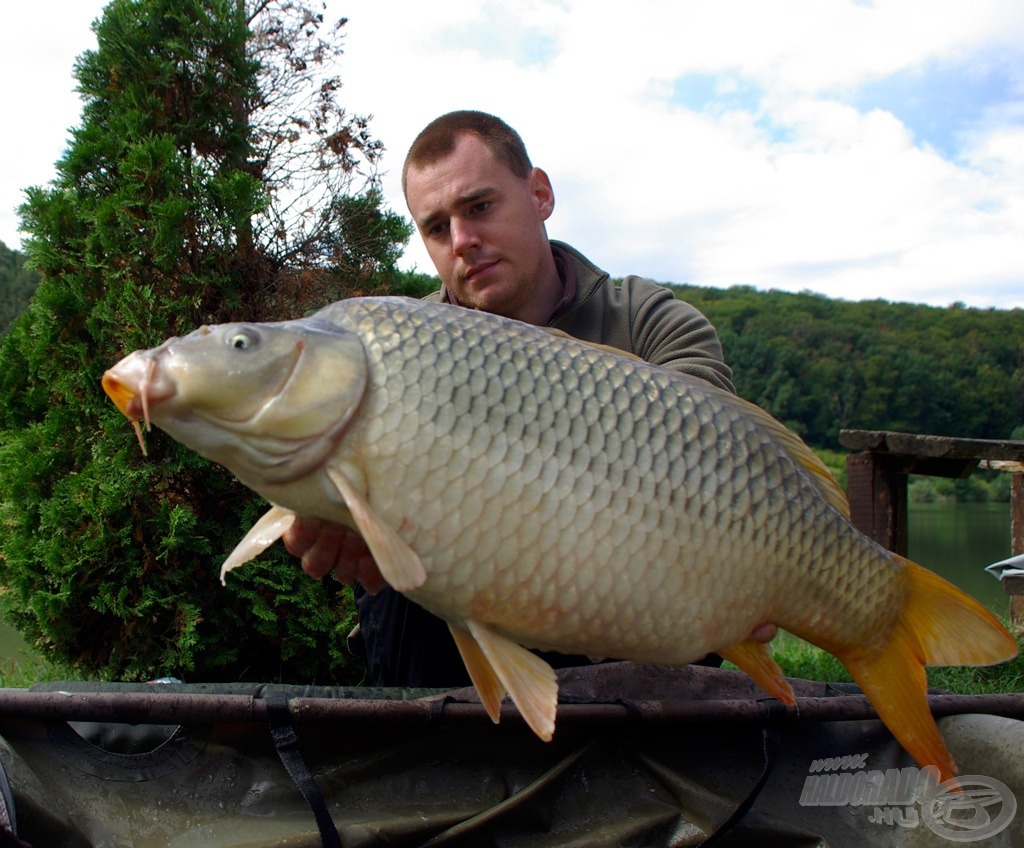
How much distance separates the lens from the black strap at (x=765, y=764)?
121 cm

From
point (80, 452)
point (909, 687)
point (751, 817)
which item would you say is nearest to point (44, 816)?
point (751, 817)

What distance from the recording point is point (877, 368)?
72.0 feet

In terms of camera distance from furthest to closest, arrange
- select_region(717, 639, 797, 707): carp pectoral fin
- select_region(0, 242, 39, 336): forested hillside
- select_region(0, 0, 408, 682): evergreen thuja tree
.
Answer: select_region(0, 242, 39, 336): forested hillside
select_region(0, 0, 408, 682): evergreen thuja tree
select_region(717, 639, 797, 707): carp pectoral fin

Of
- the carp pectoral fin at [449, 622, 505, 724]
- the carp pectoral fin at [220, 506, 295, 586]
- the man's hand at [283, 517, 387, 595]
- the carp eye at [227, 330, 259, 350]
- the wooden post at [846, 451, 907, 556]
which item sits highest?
the carp eye at [227, 330, 259, 350]

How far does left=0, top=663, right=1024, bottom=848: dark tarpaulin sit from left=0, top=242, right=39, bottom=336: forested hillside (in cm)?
1188

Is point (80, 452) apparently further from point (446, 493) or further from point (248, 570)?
point (446, 493)

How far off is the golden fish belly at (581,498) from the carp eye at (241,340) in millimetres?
122

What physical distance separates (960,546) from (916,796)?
12.6 m

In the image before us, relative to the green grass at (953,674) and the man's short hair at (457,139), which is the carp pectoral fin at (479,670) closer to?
the man's short hair at (457,139)

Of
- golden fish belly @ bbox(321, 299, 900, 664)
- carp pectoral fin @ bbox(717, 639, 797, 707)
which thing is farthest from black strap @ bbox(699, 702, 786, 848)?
golden fish belly @ bbox(321, 299, 900, 664)

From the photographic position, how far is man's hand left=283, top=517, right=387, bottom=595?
1097 millimetres

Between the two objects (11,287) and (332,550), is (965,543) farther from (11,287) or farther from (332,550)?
(11,287)

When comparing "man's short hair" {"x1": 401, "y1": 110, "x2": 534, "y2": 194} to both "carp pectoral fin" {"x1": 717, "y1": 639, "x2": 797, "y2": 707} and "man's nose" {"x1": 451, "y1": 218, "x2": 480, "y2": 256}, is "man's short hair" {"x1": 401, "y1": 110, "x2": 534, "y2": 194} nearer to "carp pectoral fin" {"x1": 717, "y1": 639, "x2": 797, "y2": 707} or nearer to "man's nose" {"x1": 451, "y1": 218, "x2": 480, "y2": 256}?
"man's nose" {"x1": 451, "y1": 218, "x2": 480, "y2": 256}

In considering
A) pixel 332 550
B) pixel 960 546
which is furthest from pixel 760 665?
pixel 960 546
